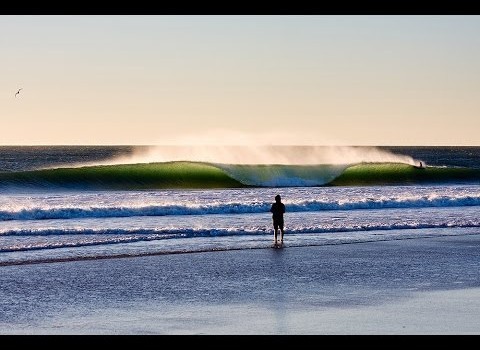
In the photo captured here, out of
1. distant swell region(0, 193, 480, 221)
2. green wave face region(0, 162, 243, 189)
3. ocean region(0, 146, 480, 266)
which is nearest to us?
ocean region(0, 146, 480, 266)

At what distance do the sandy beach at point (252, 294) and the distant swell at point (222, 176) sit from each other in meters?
30.1

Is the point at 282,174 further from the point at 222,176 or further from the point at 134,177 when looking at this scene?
the point at 134,177

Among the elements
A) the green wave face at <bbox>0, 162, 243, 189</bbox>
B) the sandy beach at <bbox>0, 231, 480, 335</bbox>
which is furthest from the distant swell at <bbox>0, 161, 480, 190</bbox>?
the sandy beach at <bbox>0, 231, 480, 335</bbox>

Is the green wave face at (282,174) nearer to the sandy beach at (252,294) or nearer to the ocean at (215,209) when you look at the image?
the ocean at (215,209)

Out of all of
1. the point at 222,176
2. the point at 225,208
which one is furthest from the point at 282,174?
the point at 225,208

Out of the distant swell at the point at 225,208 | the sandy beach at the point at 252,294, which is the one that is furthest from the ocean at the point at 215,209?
the sandy beach at the point at 252,294

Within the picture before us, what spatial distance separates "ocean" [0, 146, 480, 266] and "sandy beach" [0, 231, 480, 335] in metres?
2.29

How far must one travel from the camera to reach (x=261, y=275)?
39.8 ft

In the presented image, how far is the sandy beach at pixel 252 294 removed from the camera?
7.81 metres

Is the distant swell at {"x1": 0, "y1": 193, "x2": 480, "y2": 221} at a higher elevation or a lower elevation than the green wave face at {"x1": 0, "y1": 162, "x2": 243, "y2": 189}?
lower

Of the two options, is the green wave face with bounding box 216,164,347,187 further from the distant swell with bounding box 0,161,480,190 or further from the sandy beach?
the sandy beach

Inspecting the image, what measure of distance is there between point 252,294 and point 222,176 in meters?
40.0

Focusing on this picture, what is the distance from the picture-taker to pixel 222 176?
164 feet

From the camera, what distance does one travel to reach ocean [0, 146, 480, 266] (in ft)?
59.1
